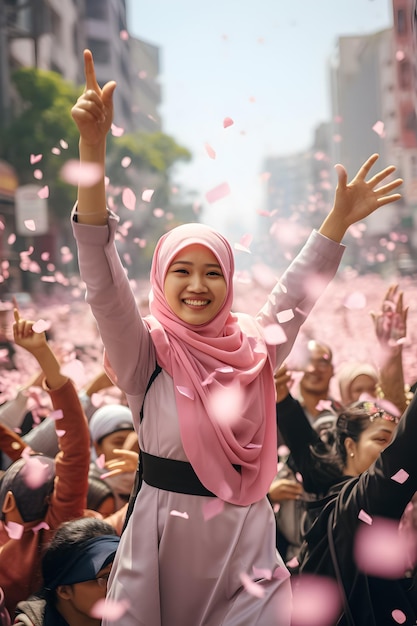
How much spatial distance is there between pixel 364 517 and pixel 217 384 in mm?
658

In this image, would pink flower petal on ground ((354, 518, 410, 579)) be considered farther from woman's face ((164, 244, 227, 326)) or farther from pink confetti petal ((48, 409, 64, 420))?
pink confetti petal ((48, 409, 64, 420))

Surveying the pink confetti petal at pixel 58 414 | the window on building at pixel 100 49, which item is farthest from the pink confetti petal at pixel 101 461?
the window on building at pixel 100 49

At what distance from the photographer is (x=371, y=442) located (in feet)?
9.52

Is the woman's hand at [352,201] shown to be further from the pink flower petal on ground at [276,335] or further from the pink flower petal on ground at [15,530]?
the pink flower petal on ground at [15,530]

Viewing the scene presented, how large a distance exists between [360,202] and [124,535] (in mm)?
1227

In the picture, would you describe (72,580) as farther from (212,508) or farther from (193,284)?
(193,284)

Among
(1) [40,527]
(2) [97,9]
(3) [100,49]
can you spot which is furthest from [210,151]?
(3) [100,49]

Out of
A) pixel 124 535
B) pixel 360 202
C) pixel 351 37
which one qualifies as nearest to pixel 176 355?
pixel 124 535

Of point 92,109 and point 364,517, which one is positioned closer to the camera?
point 92,109

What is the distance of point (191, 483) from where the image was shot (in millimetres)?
2145

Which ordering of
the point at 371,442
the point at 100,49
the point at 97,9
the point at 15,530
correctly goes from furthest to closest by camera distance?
the point at 100,49 → the point at 97,9 → the point at 371,442 → the point at 15,530

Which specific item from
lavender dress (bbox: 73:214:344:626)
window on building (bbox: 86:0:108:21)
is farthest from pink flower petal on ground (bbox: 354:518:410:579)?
window on building (bbox: 86:0:108:21)

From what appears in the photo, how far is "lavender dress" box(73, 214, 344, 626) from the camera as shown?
207 centimetres

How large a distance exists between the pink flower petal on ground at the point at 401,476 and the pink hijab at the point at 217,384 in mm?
356
